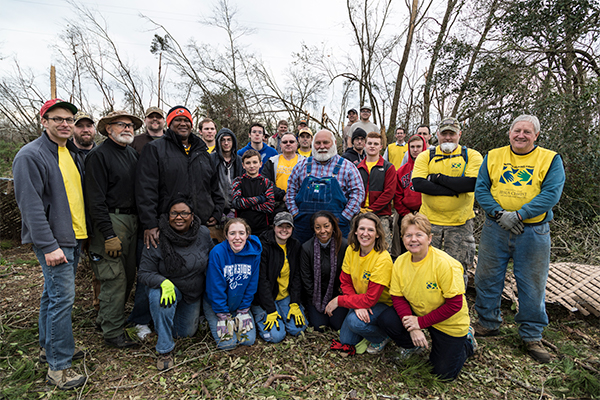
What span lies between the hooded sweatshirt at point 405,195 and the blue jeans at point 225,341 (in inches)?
101

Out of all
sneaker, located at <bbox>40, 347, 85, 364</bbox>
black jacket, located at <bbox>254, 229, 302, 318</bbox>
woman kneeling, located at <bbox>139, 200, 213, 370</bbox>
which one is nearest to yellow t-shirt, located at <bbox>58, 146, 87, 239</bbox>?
woman kneeling, located at <bbox>139, 200, 213, 370</bbox>

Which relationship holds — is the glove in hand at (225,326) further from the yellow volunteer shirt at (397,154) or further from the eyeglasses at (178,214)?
the yellow volunteer shirt at (397,154)

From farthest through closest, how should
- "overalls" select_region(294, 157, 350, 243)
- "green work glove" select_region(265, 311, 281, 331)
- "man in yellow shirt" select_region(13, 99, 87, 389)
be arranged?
"overalls" select_region(294, 157, 350, 243) < "green work glove" select_region(265, 311, 281, 331) < "man in yellow shirt" select_region(13, 99, 87, 389)

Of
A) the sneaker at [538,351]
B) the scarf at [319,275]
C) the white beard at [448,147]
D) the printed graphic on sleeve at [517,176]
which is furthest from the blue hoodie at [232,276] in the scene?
the sneaker at [538,351]

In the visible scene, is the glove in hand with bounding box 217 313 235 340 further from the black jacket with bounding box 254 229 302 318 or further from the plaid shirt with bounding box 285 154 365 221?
the plaid shirt with bounding box 285 154 365 221

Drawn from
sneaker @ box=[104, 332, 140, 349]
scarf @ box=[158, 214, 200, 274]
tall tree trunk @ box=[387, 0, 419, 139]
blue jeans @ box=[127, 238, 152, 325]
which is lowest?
sneaker @ box=[104, 332, 140, 349]

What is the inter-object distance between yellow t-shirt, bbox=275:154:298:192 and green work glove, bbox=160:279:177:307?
6.65 feet

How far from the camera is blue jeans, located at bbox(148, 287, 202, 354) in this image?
3.06 metres

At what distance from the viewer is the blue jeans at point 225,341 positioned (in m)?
3.25

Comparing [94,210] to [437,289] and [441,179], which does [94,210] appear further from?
[441,179]

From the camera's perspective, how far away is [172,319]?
3137mm

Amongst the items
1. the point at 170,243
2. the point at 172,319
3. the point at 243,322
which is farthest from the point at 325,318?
the point at 170,243

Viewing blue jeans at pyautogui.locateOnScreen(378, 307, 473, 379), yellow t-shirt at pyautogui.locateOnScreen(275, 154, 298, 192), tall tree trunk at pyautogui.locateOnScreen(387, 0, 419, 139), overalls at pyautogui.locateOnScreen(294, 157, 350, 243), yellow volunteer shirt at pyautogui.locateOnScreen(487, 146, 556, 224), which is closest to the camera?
blue jeans at pyautogui.locateOnScreen(378, 307, 473, 379)

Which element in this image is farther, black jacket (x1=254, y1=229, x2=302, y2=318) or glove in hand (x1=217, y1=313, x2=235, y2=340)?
black jacket (x1=254, y1=229, x2=302, y2=318)
